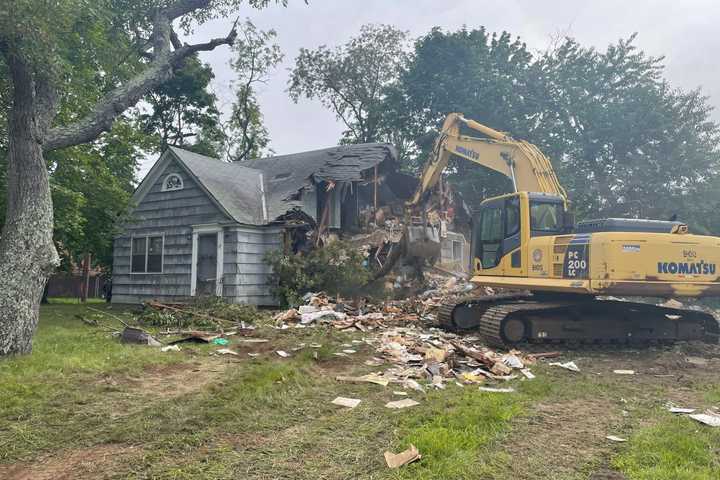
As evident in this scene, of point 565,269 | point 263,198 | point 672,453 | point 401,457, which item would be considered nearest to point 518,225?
point 565,269

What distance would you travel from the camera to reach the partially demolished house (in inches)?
590

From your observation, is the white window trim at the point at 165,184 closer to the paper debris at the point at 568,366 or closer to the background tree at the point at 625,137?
the paper debris at the point at 568,366

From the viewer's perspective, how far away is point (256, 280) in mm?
15203

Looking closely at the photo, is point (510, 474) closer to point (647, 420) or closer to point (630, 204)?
point (647, 420)

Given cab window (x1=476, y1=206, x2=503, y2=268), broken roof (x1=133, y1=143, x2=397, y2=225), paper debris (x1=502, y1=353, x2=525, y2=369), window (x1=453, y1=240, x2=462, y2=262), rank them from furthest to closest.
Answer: window (x1=453, y1=240, x2=462, y2=262)
broken roof (x1=133, y1=143, x2=397, y2=225)
cab window (x1=476, y1=206, x2=503, y2=268)
paper debris (x1=502, y1=353, x2=525, y2=369)

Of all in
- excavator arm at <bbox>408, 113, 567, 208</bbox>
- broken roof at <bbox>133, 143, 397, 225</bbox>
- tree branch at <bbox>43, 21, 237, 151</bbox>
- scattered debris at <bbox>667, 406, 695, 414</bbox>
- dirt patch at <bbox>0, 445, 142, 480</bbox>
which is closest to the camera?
dirt patch at <bbox>0, 445, 142, 480</bbox>

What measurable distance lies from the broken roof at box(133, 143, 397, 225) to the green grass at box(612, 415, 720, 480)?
12.2 meters

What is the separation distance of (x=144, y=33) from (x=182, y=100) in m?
19.0

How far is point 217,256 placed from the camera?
1494 centimetres

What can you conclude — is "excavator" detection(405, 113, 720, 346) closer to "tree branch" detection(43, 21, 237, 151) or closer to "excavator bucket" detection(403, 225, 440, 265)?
"excavator bucket" detection(403, 225, 440, 265)

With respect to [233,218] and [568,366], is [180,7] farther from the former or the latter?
[568,366]

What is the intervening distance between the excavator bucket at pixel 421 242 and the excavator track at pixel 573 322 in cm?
195

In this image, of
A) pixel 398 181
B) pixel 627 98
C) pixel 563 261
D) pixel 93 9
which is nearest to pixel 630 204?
pixel 627 98

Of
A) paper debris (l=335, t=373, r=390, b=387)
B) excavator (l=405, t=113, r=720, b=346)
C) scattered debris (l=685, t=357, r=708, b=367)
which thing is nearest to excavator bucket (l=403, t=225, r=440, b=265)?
excavator (l=405, t=113, r=720, b=346)
